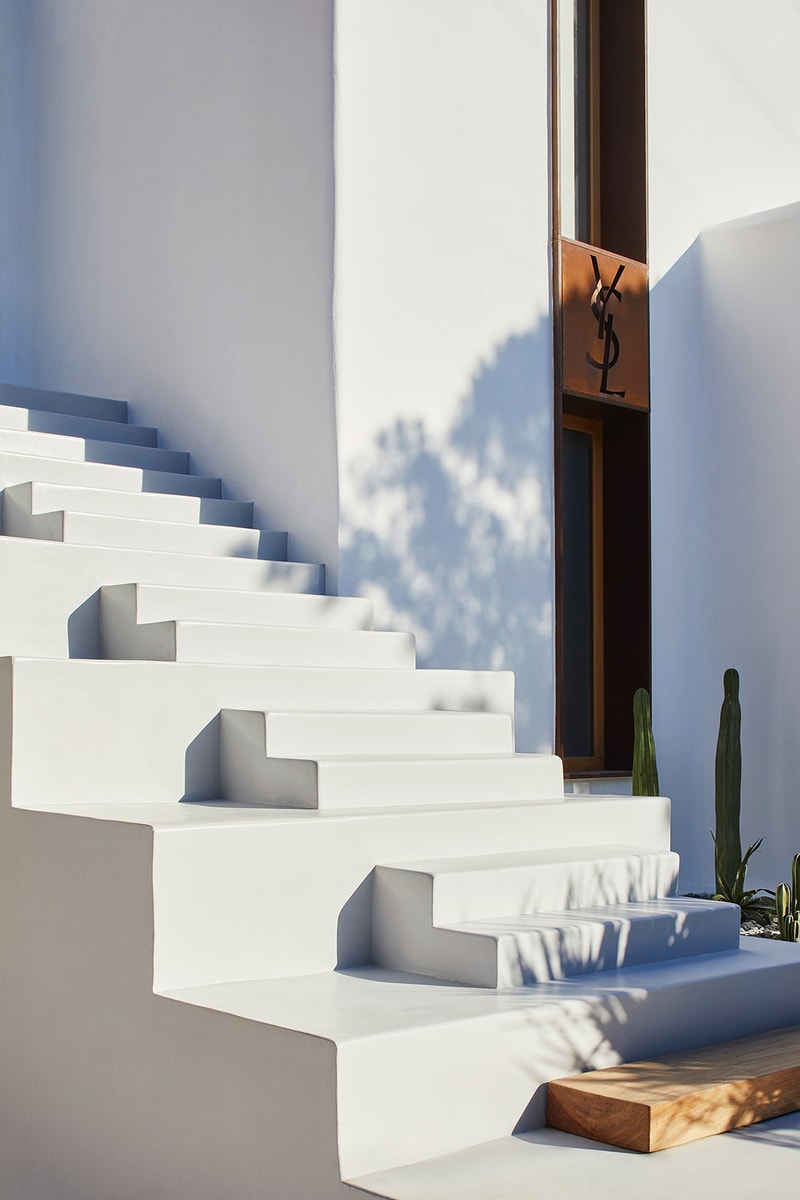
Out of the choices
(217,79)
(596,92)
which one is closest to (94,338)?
(217,79)

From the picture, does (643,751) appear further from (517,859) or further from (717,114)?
(717,114)

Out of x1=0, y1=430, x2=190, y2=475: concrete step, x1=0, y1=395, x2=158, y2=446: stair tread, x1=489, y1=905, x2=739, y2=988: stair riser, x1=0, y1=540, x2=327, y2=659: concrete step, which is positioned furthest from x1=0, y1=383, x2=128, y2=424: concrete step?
x1=489, y1=905, x2=739, y2=988: stair riser

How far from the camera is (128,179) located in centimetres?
684

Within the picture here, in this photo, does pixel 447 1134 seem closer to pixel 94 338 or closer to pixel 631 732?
pixel 631 732

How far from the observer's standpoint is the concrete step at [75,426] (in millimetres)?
5926

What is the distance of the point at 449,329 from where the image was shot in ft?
19.6

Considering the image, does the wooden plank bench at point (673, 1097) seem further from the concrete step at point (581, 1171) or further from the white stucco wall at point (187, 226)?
the white stucco wall at point (187, 226)

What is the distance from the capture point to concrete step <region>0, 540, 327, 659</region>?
443 cm

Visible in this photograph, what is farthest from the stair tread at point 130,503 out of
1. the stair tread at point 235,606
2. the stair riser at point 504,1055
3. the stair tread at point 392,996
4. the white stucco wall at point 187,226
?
the stair riser at point 504,1055

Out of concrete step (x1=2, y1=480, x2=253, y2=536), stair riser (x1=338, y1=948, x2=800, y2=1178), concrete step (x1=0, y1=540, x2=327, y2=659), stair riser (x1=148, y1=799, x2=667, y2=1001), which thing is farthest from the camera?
concrete step (x1=2, y1=480, x2=253, y2=536)

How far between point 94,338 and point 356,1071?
502cm

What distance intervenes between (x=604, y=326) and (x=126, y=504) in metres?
2.86

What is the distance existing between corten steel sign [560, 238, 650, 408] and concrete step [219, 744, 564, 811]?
265cm

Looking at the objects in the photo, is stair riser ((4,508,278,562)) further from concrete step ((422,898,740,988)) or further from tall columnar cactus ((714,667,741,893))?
tall columnar cactus ((714,667,741,893))
